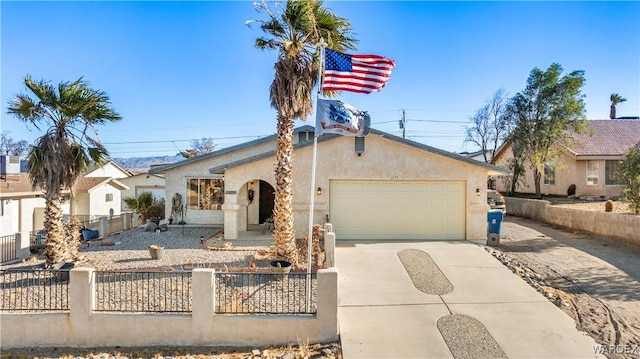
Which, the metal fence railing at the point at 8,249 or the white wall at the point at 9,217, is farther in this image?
the white wall at the point at 9,217

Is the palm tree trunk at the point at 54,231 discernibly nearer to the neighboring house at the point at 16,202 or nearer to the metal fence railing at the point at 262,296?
the metal fence railing at the point at 262,296

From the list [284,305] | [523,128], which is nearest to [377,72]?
[284,305]

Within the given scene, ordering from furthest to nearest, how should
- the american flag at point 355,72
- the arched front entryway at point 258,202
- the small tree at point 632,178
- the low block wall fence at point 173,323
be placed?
the arched front entryway at point 258,202 < the small tree at point 632,178 < the american flag at point 355,72 < the low block wall fence at point 173,323

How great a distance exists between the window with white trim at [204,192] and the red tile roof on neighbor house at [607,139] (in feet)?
78.7

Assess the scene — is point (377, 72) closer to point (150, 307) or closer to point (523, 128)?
point (150, 307)

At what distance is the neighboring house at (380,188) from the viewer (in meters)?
13.9

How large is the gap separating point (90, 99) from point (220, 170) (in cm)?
508

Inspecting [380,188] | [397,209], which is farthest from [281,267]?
[397,209]

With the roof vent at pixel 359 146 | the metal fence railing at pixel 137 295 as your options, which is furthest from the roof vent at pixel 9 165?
the roof vent at pixel 359 146

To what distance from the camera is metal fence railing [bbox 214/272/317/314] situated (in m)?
6.91

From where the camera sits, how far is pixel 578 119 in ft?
74.5

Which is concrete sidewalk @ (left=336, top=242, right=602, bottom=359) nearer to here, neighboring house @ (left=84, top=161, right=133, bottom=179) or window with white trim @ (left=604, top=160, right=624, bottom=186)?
window with white trim @ (left=604, top=160, right=624, bottom=186)

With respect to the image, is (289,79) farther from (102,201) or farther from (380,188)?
(102,201)

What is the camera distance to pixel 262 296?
312 inches
